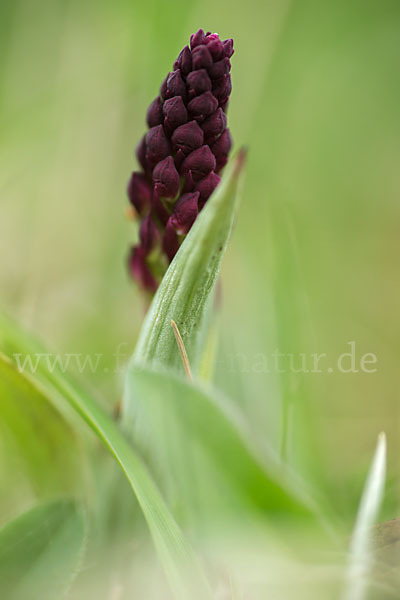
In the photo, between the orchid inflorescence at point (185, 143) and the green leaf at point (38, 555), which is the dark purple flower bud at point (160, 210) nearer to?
the orchid inflorescence at point (185, 143)

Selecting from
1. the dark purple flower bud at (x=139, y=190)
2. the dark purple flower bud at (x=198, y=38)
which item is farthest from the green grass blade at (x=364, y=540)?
the dark purple flower bud at (x=198, y=38)

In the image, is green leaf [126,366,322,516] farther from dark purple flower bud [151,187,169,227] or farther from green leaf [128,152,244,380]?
dark purple flower bud [151,187,169,227]

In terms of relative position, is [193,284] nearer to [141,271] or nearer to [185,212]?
[185,212]

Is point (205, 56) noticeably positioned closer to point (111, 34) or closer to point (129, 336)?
point (129, 336)

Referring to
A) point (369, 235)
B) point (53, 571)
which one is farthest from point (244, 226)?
point (53, 571)

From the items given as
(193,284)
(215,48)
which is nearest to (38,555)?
(193,284)

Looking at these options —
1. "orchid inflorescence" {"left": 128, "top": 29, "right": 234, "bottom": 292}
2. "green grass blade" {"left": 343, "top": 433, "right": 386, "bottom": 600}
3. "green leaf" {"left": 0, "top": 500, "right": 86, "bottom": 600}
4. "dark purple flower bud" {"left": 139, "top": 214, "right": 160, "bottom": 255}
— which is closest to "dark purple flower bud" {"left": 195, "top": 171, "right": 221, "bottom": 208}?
"orchid inflorescence" {"left": 128, "top": 29, "right": 234, "bottom": 292}
